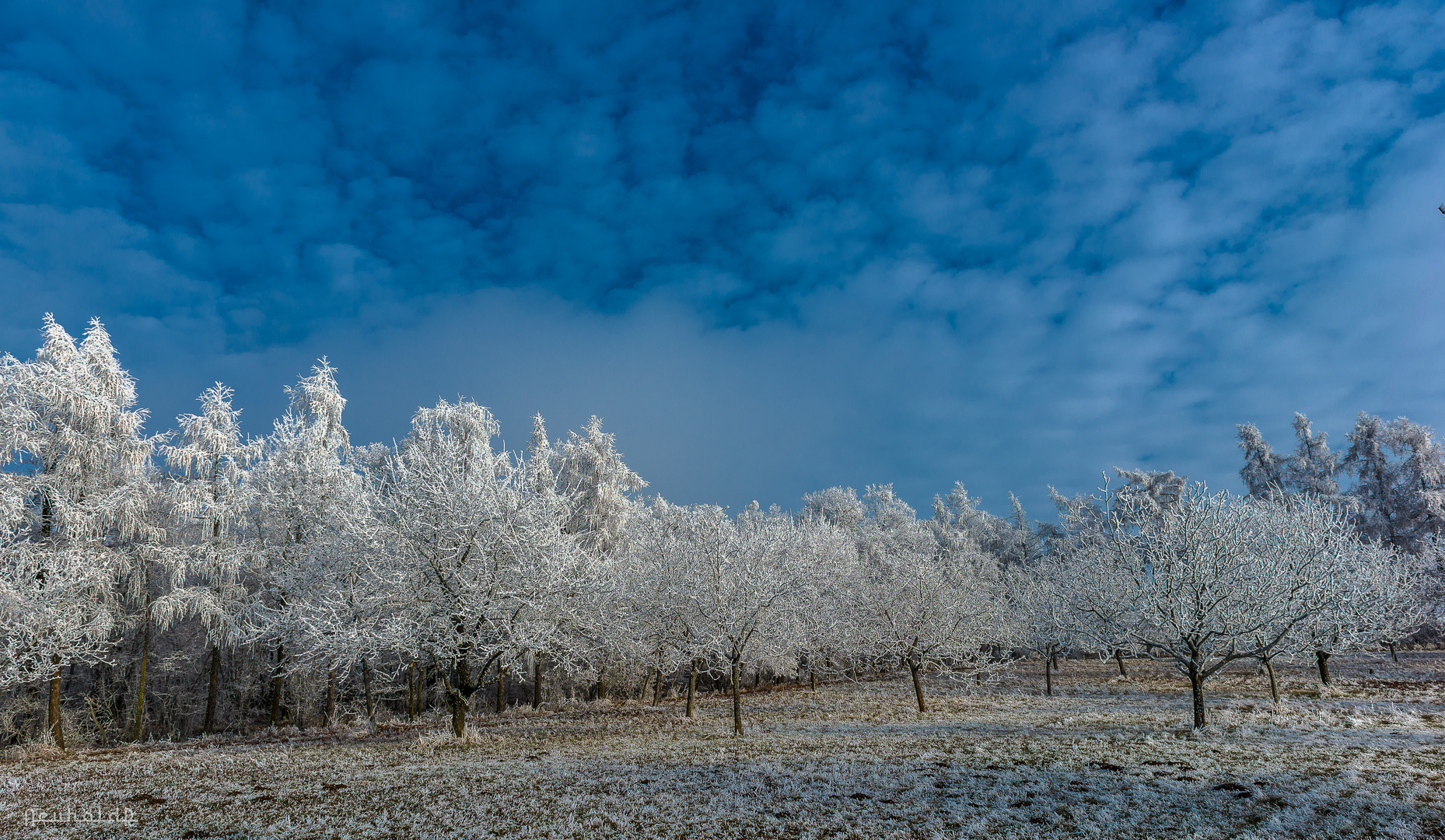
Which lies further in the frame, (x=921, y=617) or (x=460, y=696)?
(x=921, y=617)

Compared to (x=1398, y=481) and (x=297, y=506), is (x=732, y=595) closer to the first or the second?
(x=297, y=506)

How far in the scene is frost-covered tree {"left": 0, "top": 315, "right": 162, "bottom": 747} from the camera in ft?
66.4

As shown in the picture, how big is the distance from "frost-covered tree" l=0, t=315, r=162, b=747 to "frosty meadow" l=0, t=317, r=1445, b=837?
12 centimetres

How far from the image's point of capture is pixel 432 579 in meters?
20.6

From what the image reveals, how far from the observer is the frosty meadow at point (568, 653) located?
39.9 ft

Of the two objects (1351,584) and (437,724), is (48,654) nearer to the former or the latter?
(437,724)

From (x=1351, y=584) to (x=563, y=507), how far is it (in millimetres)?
30443

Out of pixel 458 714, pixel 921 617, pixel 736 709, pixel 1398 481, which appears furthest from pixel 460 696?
pixel 1398 481

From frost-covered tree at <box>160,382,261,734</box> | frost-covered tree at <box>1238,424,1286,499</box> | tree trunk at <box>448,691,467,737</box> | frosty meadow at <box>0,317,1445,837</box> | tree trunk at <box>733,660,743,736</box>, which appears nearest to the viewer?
frosty meadow at <box>0,317,1445,837</box>

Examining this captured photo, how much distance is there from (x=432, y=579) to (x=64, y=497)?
1411 cm

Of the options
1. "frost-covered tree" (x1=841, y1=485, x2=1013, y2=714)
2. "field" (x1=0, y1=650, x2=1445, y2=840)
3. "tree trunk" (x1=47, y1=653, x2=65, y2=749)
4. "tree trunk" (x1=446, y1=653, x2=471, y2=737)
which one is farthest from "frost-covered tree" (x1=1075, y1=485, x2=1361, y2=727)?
"tree trunk" (x1=47, y1=653, x2=65, y2=749)

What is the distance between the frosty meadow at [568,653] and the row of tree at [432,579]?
17 centimetres

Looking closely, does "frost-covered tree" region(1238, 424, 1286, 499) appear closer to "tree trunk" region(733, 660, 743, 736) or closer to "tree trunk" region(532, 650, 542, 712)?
"tree trunk" region(733, 660, 743, 736)

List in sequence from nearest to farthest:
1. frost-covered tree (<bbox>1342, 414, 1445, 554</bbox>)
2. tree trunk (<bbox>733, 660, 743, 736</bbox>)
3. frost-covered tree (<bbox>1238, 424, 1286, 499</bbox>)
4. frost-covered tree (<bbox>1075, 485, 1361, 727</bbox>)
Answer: frost-covered tree (<bbox>1075, 485, 1361, 727</bbox>) < tree trunk (<bbox>733, 660, 743, 736</bbox>) < frost-covered tree (<bbox>1342, 414, 1445, 554</bbox>) < frost-covered tree (<bbox>1238, 424, 1286, 499</bbox>)
